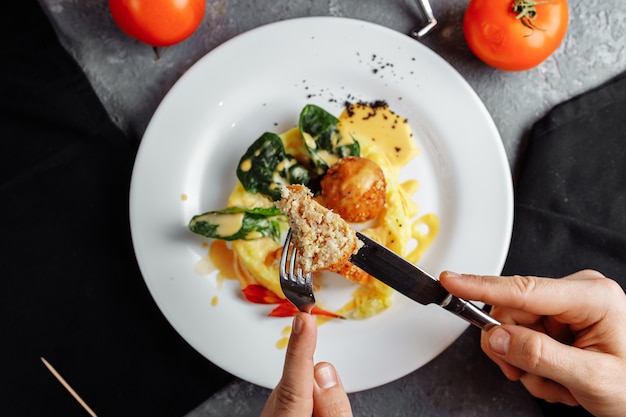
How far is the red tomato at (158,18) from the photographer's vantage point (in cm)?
296

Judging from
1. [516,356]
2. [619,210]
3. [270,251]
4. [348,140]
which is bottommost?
[619,210]

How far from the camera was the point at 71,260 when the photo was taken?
10.7 ft

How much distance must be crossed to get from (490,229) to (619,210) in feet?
2.42

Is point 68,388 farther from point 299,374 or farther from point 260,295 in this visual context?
point 299,374

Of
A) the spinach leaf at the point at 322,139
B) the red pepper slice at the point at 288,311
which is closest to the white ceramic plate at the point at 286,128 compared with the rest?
the red pepper slice at the point at 288,311

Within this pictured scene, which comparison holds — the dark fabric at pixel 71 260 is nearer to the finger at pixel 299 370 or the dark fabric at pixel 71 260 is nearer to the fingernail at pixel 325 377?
the fingernail at pixel 325 377

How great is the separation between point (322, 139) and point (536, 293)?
1.26 meters

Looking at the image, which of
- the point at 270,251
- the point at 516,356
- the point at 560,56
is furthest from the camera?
the point at 560,56

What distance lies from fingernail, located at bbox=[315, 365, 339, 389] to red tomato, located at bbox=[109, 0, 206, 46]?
1796 mm

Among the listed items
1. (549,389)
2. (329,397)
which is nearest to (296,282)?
(329,397)

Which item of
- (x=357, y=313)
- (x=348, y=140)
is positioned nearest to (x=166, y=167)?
(x=348, y=140)

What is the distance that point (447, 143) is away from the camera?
3.20 metres

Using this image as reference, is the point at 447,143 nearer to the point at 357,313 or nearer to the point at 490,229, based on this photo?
the point at 490,229

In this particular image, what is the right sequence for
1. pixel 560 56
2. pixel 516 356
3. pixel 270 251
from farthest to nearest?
pixel 560 56, pixel 270 251, pixel 516 356
